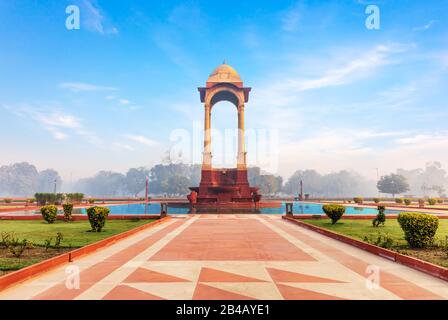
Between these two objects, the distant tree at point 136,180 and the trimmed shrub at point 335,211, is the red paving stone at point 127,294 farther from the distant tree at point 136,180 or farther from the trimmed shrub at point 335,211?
the distant tree at point 136,180

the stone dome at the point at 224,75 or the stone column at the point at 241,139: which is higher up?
the stone dome at the point at 224,75

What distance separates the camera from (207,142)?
127 ft

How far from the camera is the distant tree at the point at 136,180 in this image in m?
155

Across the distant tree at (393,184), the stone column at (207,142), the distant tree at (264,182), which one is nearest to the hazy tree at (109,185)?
the distant tree at (264,182)

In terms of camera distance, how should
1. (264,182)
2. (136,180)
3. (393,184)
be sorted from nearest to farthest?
(393,184), (264,182), (136,180)

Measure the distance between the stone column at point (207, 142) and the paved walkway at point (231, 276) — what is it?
28.5 m

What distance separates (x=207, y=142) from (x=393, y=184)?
90770mm

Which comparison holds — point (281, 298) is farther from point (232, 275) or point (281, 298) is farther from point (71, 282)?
point (71, 282)

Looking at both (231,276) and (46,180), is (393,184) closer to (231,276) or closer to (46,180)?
(231,276)

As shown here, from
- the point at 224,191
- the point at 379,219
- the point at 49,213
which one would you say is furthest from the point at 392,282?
the point at 224,191

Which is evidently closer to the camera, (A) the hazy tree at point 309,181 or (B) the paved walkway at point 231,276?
(B) the paved walkway at point 231,276
